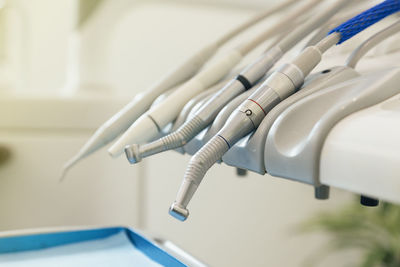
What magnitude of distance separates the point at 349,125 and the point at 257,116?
0.05m

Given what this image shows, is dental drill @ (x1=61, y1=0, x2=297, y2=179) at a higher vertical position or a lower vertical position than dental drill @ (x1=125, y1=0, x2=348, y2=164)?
lower

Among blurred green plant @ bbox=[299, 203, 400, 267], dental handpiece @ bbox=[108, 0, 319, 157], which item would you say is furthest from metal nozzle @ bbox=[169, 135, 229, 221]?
blurred green plant @ bbox=[299, 203, 400, 267]

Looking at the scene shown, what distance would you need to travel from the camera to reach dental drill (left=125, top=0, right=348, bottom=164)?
0.27 metres

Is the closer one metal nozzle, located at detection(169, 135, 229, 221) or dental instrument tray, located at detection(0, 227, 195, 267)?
metal nozzle, located at detection(169, 135, 229, 221)

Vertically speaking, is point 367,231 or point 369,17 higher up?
point 369,17

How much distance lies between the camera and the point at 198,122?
29 cm

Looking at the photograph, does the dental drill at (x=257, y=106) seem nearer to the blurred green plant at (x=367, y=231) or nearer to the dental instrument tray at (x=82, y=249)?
the dental instrument tray at (x=82, y=249)

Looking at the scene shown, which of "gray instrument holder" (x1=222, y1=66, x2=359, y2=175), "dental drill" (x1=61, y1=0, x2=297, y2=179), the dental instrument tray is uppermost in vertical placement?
"gray instrument holder" (x1=222, y1=66, x2=359, y2=175)

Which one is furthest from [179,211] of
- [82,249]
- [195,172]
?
[82,249]

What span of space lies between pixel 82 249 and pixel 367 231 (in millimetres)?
973

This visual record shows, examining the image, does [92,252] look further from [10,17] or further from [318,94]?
[10,17]

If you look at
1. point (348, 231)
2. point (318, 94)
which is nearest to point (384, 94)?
point (318, 94)

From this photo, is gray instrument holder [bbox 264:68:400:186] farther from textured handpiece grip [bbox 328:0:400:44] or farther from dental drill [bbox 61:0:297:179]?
dental drill [bbox 61:0:297:179]

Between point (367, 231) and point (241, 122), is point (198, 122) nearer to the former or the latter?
point (241, 122)
